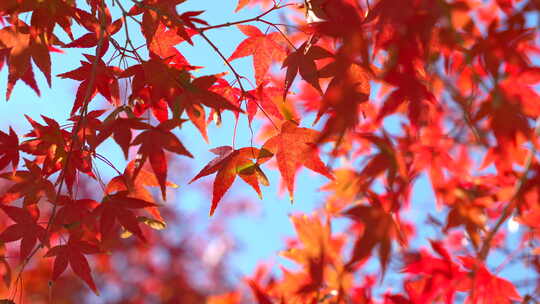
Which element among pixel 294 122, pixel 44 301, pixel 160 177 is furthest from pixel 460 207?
pixel 44 301

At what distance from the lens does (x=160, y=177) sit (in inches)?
32.1

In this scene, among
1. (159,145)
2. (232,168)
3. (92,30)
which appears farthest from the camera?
(92,30)

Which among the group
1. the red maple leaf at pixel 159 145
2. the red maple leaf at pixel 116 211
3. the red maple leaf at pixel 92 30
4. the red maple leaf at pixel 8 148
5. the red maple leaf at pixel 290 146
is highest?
the red maple leaf at pixel 92 30

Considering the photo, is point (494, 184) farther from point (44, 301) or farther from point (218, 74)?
point (44, 301)

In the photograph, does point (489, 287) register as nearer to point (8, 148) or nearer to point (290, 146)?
point (290, 146)

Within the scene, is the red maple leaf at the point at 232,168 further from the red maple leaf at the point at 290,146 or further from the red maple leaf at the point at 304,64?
the red maple leaf at the point at 304,64

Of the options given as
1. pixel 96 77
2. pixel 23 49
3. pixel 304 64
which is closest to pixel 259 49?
→ pixel 304 64

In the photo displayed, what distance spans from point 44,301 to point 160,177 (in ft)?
14.4

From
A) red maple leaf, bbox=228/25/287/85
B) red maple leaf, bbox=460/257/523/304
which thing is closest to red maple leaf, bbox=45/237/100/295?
red maple leaf, bbox=228/25/287/85

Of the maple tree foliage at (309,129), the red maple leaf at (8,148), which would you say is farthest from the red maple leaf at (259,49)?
the red maple leaf at (8,148)

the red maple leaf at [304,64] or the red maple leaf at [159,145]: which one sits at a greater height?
the red maple leaf at [304,64]

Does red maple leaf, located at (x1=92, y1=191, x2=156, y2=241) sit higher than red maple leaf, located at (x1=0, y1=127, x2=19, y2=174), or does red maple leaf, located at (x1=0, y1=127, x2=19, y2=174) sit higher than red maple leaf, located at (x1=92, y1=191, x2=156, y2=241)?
red maple leaf, located at (x1=0, y1=127, x2=19, y2=174)

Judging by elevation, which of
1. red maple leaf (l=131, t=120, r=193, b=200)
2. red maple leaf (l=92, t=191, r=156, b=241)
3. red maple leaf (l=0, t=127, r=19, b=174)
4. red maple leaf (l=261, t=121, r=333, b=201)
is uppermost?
red maple leaf (l=261, t=121, r=333, b=201)

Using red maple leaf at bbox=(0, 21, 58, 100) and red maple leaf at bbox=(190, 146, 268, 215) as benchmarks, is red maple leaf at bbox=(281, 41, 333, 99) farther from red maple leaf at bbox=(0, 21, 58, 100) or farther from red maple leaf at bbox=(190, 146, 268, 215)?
red maple leaf at bbox=(0, 21, 58, 100)
